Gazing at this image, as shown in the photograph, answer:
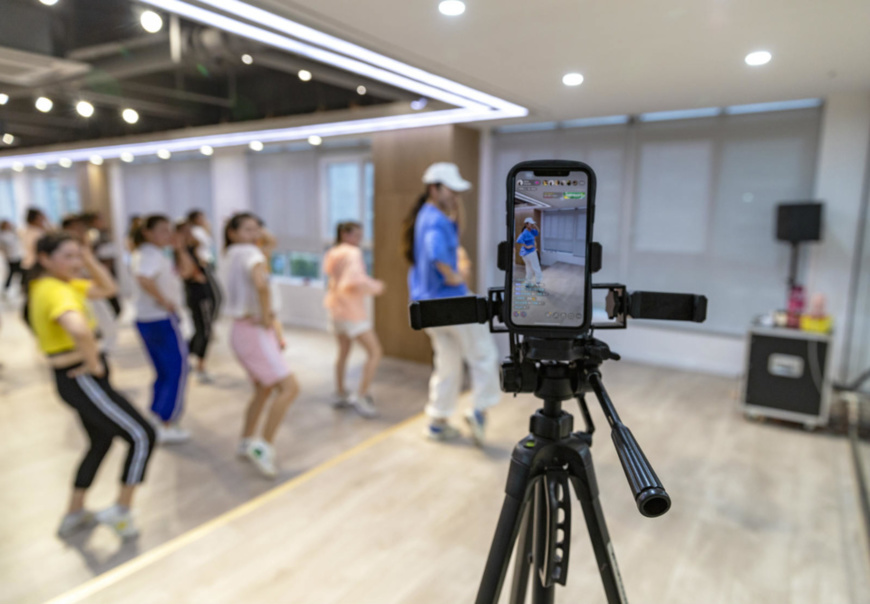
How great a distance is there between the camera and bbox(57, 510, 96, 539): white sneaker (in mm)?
2377

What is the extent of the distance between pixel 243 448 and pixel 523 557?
7.80 ft

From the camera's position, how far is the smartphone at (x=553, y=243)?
86 centimetres

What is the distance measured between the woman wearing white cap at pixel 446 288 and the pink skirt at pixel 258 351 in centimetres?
86

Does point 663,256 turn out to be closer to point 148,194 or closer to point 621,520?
point 621,520

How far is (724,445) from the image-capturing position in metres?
3.17

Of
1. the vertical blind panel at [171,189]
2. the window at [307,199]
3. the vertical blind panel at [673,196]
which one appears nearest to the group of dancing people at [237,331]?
the vertical blind panel at [673,196]

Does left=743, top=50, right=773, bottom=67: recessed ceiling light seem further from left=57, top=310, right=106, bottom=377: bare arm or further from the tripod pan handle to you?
left=57, top=310, right=106, bottom=377: bare arm

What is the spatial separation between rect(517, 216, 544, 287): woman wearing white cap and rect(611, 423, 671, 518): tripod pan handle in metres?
0.28

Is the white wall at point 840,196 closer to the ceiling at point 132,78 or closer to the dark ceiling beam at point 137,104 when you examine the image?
the ceiling at point 132,78

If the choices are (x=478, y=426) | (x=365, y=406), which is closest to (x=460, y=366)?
(x=478, y=426)

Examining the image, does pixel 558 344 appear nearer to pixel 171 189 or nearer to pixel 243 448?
pixel 243 448

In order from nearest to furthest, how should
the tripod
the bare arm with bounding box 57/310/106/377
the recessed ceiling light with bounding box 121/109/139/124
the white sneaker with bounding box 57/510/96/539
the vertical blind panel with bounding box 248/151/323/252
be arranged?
the tripod
the bare arm with bounding box 57/310/106/377
the white sneaker with bounding box 57/510/96/539
the recessed ceiling light with bounding box 121/109/139/124
the vertical blind panel with bounding box 248/151/323/252

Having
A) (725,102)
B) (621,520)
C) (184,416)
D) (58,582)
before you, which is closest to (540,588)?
(621,520)

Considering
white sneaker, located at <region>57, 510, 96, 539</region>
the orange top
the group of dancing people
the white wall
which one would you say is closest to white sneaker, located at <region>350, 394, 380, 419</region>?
the group of dancing people
